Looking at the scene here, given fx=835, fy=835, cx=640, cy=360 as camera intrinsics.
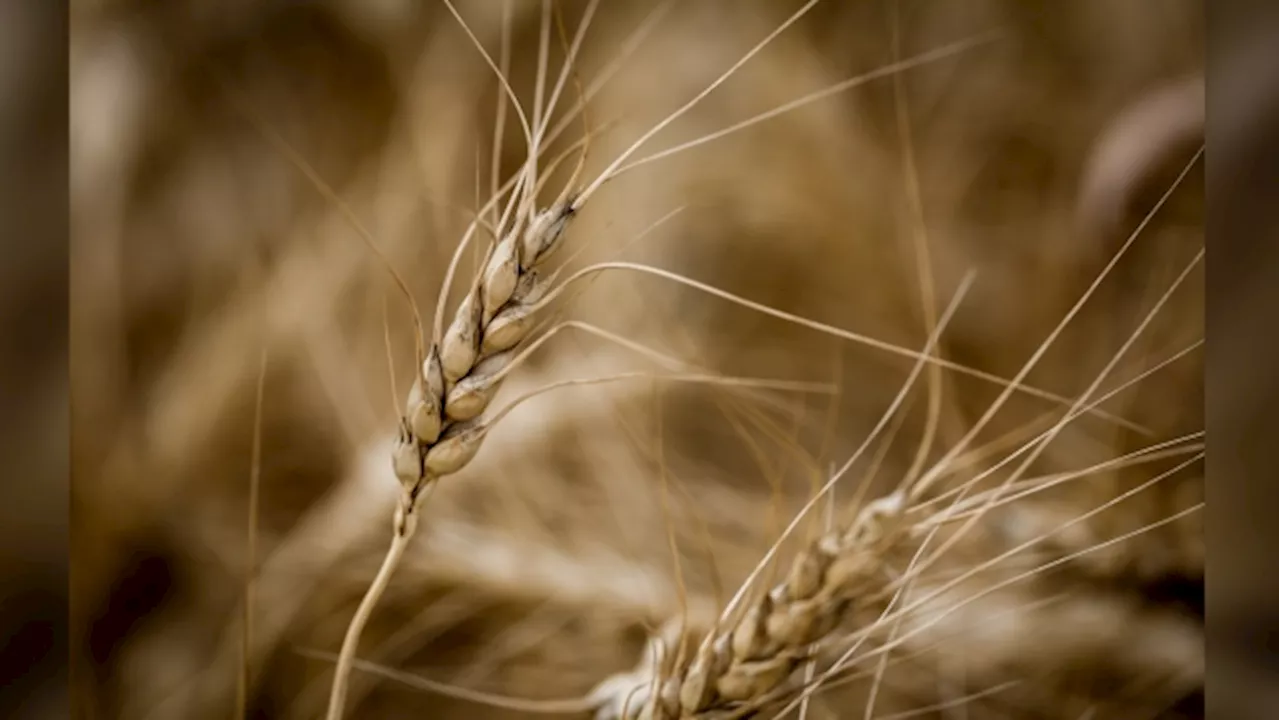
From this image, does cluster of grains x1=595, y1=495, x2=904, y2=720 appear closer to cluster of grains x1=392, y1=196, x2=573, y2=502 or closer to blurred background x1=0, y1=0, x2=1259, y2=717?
Answer: blurred background x1=0, y1=0, x2=1259, y2=717

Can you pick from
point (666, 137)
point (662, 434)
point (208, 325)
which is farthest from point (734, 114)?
point (208, 325)

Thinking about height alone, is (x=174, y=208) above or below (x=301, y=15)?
below

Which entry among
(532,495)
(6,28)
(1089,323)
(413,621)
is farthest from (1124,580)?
(6,28)

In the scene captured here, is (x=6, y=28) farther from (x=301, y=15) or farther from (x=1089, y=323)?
(x=1089, y=323)

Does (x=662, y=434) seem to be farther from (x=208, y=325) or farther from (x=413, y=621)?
(x=208, y=325)

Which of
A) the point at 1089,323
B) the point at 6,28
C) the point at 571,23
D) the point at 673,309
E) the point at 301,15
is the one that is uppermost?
the point at 6,28

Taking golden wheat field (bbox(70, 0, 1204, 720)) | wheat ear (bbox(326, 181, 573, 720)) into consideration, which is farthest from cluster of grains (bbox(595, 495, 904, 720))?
wheat ear (bbox(326, 181, 573, 720))

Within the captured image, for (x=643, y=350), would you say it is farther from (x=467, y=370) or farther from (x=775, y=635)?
(x=775, y=635)
